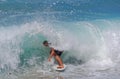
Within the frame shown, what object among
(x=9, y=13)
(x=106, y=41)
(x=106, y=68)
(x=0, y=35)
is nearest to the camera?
(x=106, y=68)

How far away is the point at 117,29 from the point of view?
18938 mm

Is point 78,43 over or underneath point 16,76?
over

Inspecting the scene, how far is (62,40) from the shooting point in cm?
1614

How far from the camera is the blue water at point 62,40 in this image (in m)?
14.5

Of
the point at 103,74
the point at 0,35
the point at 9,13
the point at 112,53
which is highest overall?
the point at 9,13

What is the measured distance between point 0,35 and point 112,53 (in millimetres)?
5861

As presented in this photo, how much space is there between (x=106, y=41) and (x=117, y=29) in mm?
2136

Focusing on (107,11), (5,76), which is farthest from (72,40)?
(107,11)

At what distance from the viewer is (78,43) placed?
16500 mm

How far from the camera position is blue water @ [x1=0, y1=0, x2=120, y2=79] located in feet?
47.4

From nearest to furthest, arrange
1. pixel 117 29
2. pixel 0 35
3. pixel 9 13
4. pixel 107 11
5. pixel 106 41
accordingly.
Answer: pixel 0 35 → pixel 106 41 → pixel 117 29 → pixel 9 13 → pixel 107 11

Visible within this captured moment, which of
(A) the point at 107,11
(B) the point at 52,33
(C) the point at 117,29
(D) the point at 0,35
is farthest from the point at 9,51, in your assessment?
(A) the point at 107,11

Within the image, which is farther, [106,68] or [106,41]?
[106,41]

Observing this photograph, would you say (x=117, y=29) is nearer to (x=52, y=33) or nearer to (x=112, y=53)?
(x=112, y=53)
